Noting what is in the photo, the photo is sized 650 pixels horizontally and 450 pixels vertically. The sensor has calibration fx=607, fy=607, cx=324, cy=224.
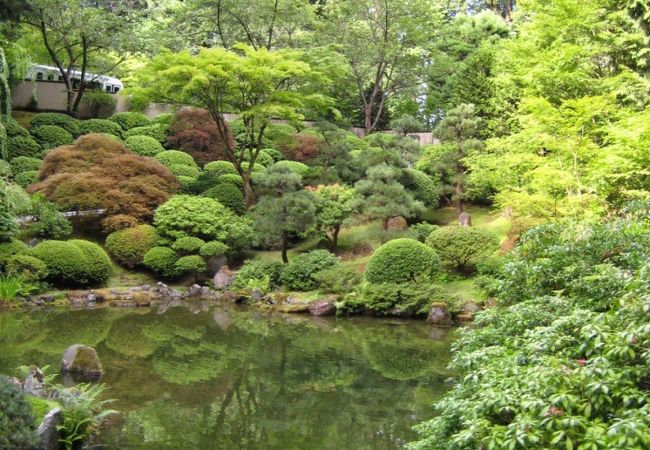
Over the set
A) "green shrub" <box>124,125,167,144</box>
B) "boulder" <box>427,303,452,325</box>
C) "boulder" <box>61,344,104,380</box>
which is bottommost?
"boulder" <box>427,303,452,325</box>

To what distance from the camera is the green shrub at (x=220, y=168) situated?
21531 millimetres

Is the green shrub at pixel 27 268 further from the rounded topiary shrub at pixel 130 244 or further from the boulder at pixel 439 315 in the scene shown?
the boulder at pixel 439 315

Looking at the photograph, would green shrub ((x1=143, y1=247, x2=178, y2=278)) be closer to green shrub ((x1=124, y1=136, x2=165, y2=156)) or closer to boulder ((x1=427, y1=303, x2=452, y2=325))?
green shrub ((x1=124, y1=136, x2=165, y2=156))

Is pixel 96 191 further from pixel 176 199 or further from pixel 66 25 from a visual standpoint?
pixel 66 25

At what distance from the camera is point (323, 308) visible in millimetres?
14516

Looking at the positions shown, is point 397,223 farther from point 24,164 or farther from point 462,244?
point 24,164

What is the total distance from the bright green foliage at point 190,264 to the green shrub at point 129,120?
9.32 m

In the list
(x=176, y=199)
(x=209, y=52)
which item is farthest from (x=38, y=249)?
(x=209, y=52)

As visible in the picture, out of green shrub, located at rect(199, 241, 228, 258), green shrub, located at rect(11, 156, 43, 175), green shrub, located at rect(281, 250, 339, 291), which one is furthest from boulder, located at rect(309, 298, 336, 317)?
green shrub, located at rect(11, 156, 43, 175)

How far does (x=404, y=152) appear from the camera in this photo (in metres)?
19.0

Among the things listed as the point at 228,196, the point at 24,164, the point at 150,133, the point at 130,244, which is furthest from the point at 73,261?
the point at 150,133

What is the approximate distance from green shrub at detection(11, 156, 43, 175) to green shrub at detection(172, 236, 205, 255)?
6.16 m

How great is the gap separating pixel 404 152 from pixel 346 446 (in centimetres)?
1369

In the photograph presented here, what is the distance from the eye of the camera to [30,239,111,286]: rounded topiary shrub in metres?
15.0
